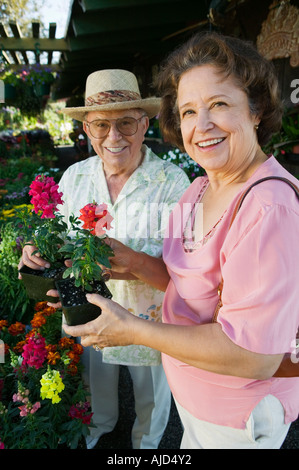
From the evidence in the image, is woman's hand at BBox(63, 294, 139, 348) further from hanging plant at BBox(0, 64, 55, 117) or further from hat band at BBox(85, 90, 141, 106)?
hanging plant at BBox(0, 64, 55, 117)

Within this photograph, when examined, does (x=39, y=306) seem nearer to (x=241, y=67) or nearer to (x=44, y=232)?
(x=44, y=232)

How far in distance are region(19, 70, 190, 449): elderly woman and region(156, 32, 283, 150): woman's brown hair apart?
1.65ft

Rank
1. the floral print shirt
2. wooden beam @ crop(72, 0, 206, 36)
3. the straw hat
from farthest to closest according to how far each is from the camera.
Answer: wooden beam @ crop(72, 0, 206, 36), the floral print shirt, the straw hat

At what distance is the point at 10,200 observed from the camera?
14.6 ft

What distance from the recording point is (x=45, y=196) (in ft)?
4.64

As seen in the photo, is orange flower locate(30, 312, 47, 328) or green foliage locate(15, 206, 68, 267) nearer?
green foliage locate(15, 206, 68, 267)

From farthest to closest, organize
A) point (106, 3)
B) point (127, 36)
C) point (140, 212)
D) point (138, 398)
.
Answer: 1. point (127, 36)
2. point (106, 3)
3. point (138, 398)
4. point (140, 212)

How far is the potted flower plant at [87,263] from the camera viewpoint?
1.21m

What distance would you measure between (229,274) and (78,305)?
57 centimetres

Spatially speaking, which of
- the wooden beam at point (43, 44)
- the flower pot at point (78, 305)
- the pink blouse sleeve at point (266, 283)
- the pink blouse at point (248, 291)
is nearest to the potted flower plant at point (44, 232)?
the flower pot at point (78, 305)

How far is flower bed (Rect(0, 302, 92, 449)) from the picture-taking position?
58.5 inches

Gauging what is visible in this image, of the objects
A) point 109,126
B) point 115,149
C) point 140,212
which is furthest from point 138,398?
point 109,126

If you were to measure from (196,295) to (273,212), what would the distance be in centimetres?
41

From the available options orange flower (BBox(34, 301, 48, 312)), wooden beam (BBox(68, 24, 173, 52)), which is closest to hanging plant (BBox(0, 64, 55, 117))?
wooden beam (BBox(68, 24, 173, 52))
